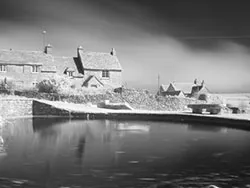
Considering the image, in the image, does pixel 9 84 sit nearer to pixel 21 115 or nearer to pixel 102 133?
pixel 21 115

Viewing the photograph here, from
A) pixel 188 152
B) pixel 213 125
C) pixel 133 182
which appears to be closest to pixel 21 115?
pixel 213 125

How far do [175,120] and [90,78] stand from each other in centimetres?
2207

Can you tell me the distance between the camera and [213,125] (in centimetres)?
2083

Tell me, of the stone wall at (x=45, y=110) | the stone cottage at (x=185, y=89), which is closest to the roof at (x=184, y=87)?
the stone cottage at (x=185, y=89)

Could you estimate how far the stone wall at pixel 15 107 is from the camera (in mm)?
27350

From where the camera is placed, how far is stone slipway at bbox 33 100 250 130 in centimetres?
2023

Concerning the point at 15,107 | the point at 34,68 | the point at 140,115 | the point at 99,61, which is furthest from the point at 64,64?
the point at 140,115

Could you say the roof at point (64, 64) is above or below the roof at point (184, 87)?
above

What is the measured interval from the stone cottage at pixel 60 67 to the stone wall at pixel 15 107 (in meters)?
9.04

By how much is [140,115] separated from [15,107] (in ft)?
36.4

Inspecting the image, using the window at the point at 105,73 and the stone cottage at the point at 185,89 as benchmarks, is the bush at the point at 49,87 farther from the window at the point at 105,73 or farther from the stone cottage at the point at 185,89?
the stone cottage at the point at 185,89

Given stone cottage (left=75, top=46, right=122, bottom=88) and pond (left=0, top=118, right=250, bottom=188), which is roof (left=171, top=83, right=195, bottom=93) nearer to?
stone cottage (left=75, top=46, right=122, bottom=88)

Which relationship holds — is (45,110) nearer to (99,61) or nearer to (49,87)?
(49,87)

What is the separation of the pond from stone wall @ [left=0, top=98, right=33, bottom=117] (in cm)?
1156
